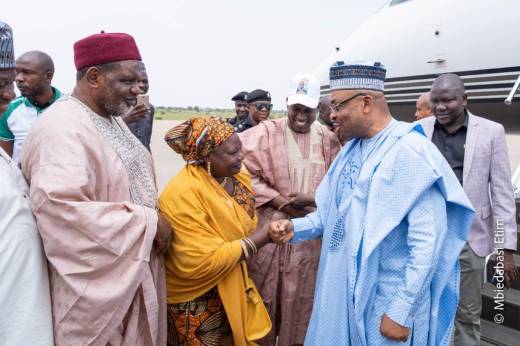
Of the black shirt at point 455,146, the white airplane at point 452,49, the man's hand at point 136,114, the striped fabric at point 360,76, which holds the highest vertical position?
the white airplane at point 452,49

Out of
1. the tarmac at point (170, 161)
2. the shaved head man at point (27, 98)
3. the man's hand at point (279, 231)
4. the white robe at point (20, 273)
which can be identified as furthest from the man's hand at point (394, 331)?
the tarmac at point (170, 161)

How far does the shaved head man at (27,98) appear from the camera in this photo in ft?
11.7

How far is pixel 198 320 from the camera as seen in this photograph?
237 centimetres

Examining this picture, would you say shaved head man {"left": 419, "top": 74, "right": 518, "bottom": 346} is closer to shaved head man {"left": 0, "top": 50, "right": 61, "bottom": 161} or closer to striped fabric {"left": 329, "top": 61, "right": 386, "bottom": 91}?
striped fabric {"left": 329, "top": 61, "right": 386, "bottom": 91}

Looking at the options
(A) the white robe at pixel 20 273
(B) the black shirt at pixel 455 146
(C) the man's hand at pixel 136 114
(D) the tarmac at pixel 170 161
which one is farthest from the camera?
(D) the tarmac at pixel 170 161

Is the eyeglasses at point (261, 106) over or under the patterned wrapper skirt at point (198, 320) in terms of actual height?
over

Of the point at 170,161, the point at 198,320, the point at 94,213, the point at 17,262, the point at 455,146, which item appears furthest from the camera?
the point at 170,161

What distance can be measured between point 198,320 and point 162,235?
0.59 meters

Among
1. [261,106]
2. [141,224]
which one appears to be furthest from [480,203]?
[261,106]

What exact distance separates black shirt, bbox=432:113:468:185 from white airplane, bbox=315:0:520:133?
4.36 meters

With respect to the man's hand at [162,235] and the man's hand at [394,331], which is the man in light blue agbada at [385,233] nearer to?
the man's hand at [394,331]

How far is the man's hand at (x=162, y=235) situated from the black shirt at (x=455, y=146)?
2150 mm

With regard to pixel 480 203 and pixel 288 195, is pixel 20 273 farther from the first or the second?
pixel 480 203

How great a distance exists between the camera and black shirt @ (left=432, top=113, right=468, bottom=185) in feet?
10.8
